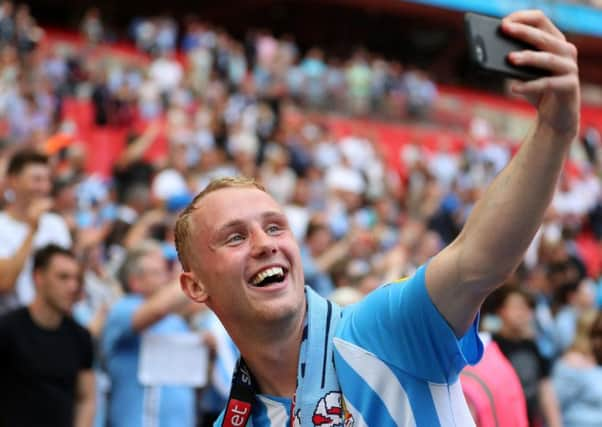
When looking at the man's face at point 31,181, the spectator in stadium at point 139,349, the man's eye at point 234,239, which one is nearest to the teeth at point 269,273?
the man's eye at point 234,239

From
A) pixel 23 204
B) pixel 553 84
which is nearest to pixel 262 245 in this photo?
pixel 553 84

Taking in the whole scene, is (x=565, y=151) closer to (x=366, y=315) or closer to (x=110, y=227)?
(x=366, y=315)

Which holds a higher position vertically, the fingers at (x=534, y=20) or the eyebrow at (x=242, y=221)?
the fingers at (x=534, y=20)

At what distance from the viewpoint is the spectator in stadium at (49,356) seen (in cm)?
442

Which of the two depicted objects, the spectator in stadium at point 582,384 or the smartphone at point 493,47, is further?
the spectator in stadium at point 582,384

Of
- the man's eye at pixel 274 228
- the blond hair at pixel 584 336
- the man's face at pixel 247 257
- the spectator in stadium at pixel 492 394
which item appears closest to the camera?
the man's face at pixel 247 257

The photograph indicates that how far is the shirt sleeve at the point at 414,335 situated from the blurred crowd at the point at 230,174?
286 cm

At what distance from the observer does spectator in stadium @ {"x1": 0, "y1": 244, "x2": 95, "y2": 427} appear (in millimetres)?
4418

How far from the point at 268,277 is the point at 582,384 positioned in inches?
148

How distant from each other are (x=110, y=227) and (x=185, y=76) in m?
9.70

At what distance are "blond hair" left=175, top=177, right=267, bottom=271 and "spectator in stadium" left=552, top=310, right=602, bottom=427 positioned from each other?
3543mm

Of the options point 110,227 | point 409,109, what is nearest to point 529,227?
point 110,227

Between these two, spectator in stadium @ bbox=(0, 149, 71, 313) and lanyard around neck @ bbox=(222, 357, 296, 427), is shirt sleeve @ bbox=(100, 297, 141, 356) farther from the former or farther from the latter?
lanyard around neck @ bbox=(222, 357, 296, 427)

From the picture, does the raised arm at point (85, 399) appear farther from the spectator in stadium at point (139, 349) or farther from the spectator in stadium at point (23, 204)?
the spectator in stadium at point (23, 204)
